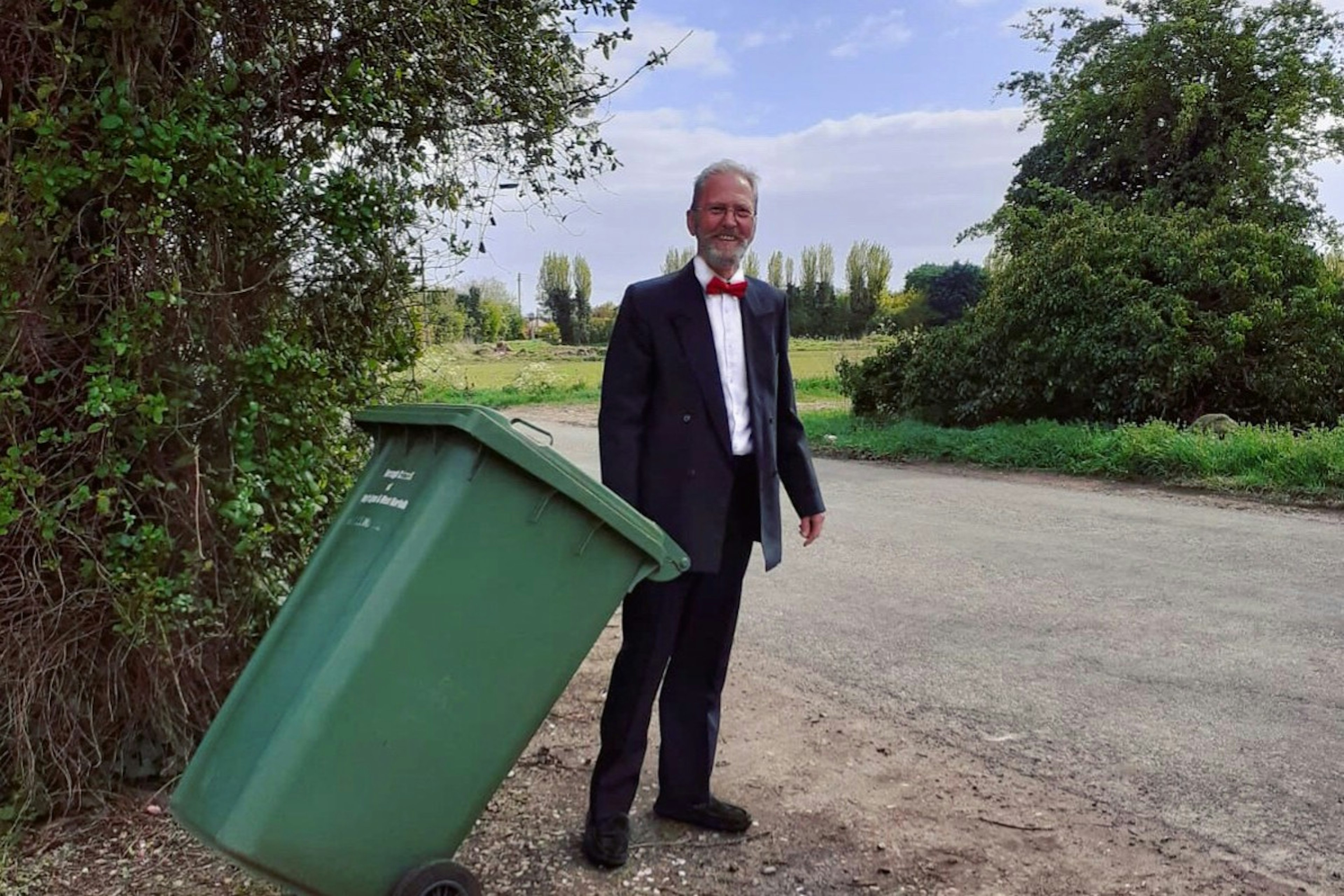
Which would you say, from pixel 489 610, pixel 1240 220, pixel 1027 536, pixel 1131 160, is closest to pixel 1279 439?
pixel 1027 536

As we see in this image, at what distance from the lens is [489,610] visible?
230 cm

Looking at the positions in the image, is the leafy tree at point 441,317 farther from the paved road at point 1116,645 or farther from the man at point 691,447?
the paved road at point 1116,645

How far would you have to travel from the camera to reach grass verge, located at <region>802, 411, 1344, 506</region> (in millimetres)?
9609

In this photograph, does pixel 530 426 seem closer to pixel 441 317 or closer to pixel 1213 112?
pixel 441 317

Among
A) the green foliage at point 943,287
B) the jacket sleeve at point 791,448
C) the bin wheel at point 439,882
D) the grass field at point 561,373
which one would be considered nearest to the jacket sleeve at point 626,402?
the jacket sleeve at point 791,448

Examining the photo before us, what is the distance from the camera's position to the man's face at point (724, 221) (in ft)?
9.66

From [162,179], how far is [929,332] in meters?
14.9

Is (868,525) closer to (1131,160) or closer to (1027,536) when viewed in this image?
(1027,536)

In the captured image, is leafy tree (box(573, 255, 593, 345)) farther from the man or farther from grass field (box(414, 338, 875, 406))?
the man

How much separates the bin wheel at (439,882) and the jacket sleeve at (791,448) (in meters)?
1.43

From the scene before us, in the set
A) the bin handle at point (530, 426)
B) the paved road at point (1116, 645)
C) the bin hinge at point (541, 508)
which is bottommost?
the paved road at point (1116, 645)

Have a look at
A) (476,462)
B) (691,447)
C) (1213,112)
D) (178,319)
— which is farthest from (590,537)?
(1213,112)

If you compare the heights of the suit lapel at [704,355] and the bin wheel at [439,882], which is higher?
the suit lapel at [704,355]

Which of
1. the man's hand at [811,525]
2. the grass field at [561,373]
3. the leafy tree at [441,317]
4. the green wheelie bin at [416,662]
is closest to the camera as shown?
the green wheelie bin at [416,662]
